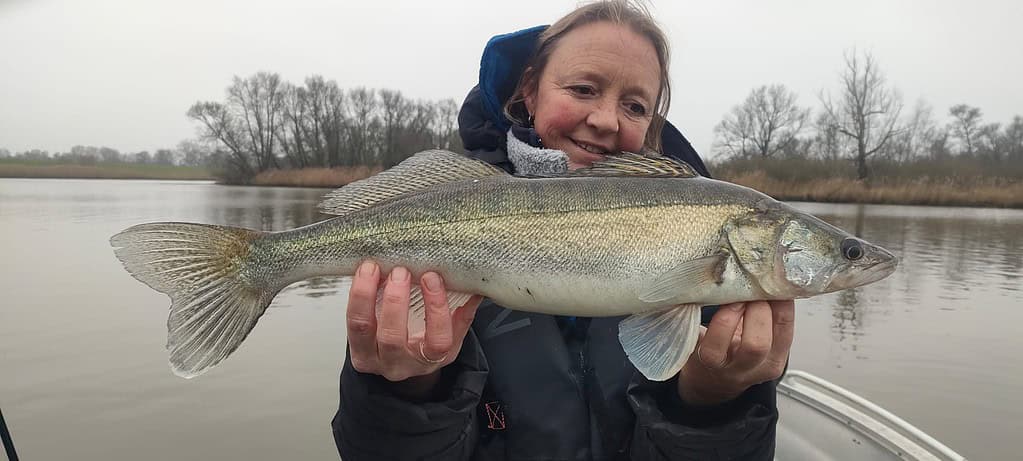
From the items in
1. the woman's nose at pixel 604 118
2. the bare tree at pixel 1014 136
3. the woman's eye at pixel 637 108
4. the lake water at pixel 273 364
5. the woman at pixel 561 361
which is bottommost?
the lake water at pixel 273 364

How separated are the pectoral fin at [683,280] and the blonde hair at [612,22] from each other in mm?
1225

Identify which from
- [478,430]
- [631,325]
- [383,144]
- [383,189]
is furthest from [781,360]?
[383,144]

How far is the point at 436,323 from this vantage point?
2029 mm

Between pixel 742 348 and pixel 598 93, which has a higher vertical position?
pixel 598 93

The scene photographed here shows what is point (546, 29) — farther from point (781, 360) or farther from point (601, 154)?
point (781, 360)

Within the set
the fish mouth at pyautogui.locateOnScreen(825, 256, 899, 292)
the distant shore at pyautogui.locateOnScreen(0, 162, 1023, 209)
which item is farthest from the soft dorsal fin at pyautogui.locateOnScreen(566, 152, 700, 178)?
the distant shore at pyautogui.locateOnScreen(0, 162, 1023, 209)

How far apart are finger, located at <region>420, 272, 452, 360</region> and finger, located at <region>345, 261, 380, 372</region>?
0.19 m

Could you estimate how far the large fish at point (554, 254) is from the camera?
2.09 meters

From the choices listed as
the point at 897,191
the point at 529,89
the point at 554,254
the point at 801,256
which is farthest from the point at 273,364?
the point at 897,191

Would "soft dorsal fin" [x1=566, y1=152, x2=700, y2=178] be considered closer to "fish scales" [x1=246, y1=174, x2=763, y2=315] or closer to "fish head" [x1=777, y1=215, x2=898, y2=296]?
"fish scales" [x1=246, y1=174, x2=763, y2=315]

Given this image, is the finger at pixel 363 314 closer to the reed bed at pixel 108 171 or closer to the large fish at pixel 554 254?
the large fish at pixel 554 254

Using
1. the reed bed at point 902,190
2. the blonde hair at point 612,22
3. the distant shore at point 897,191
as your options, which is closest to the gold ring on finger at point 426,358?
the blonde hair at point 612,22

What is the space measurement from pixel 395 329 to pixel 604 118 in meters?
1.41

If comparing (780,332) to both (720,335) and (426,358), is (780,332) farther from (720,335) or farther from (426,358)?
(426,358)
